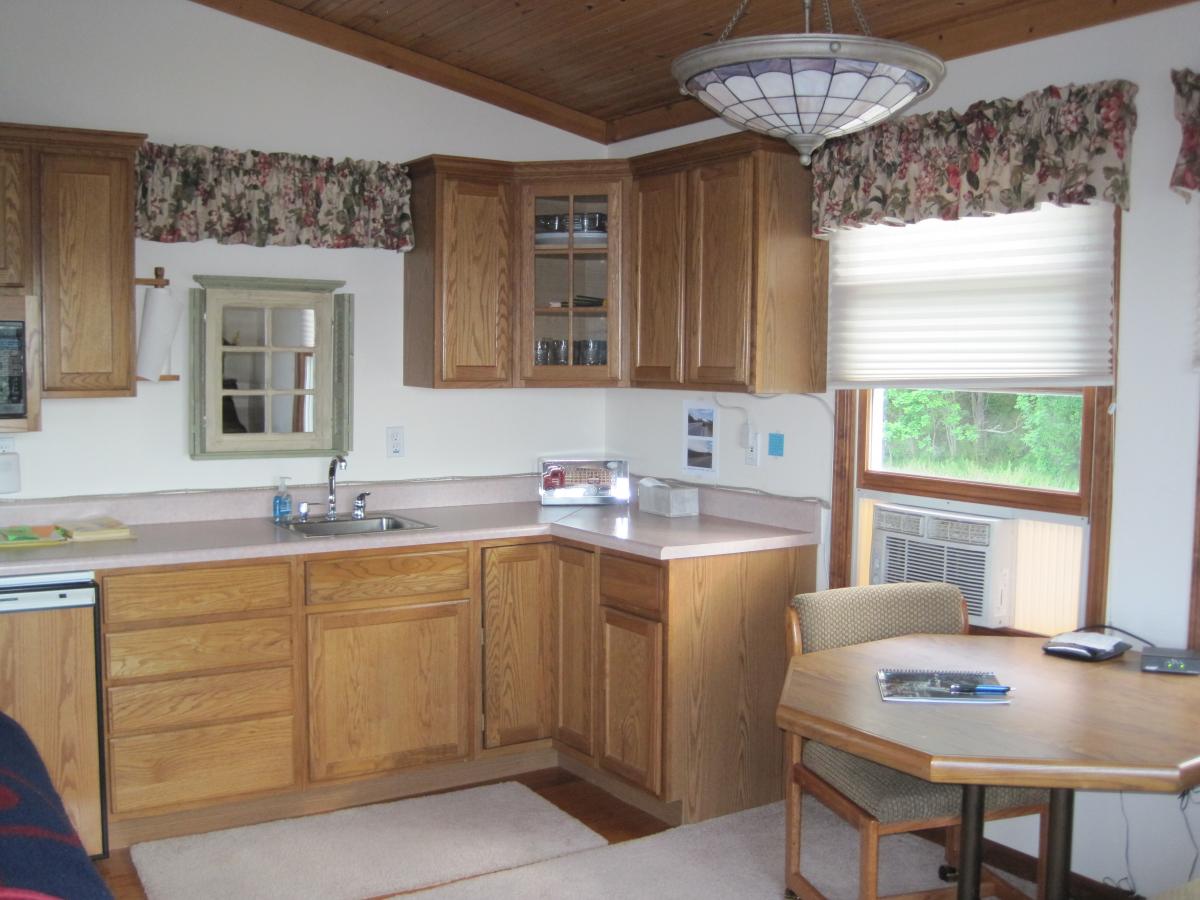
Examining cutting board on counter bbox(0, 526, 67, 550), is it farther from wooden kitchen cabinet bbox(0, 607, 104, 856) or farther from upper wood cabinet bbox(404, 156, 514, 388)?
upper wood cabinet bbox(404, 156, 514, 388)

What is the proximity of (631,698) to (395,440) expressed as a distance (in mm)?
1390

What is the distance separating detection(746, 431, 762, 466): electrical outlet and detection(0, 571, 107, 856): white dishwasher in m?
2.16

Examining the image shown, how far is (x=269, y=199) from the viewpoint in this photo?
4008 mm

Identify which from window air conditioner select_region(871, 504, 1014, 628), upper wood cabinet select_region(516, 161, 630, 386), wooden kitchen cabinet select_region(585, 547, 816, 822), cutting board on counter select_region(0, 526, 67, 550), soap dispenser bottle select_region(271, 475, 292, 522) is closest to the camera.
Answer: window air conditioner select_region(871, 504, 1014, 628)

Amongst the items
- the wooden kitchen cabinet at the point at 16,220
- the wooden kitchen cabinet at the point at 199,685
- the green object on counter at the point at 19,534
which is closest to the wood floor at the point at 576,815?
the wooden kitchen cabinet at the point at 199,685

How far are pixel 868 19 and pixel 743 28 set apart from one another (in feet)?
1.29

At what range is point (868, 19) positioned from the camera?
332cm

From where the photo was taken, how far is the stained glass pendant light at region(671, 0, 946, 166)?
1844 millimetres

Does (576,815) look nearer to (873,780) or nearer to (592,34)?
(873,780)

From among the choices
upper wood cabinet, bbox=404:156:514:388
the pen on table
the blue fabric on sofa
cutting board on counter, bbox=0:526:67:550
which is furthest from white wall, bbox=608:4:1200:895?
cutting board on counter, bbox=0:526:67:550

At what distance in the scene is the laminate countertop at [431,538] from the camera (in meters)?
3.33

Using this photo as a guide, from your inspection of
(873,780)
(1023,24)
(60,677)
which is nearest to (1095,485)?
(873,780)

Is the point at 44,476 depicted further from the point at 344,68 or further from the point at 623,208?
the point at 623,208

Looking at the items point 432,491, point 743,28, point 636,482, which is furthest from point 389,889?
point 743,28
